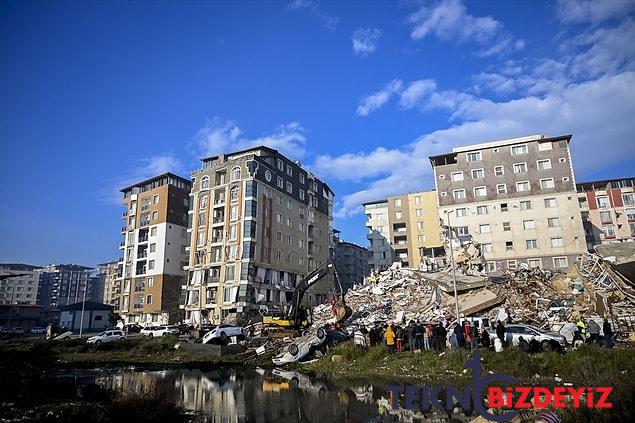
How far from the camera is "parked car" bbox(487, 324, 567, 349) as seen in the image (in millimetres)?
18719

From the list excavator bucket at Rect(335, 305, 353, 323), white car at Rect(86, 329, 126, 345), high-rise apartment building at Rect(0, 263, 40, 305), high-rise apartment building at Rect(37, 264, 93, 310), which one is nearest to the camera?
excavator bucket at Rect(335, 305, 353, 323)

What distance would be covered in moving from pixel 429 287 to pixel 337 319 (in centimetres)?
1195

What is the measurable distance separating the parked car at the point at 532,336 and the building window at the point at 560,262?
1397 inches

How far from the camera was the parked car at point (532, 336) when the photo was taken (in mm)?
18719

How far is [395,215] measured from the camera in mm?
82938

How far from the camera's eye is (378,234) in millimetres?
87688

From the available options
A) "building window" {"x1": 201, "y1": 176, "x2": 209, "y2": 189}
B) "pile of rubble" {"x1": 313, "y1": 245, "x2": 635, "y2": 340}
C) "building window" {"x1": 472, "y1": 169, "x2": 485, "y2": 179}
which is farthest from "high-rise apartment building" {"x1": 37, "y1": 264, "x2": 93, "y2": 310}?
"pile of rubble" {"x1": 313, "y1": 245, "x2": 635, "y2": 340}

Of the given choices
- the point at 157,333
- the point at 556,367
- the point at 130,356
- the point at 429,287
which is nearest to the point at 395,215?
the point at 429,287

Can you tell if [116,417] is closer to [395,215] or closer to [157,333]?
[157,333]

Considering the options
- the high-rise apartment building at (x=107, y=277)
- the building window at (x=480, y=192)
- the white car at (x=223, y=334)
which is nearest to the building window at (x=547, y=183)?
the building window at (x=480, y=192)

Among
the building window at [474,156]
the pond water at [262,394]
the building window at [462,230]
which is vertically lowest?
the pond water at [262,394]

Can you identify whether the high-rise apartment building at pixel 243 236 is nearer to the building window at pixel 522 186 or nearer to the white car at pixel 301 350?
the white car at pixel 301 350

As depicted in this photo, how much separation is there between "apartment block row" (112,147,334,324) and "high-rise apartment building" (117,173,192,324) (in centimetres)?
16

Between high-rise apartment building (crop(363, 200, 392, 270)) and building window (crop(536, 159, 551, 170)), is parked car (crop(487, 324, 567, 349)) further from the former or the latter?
high-rise apartment building (crop(363, 200, 392, 270))
